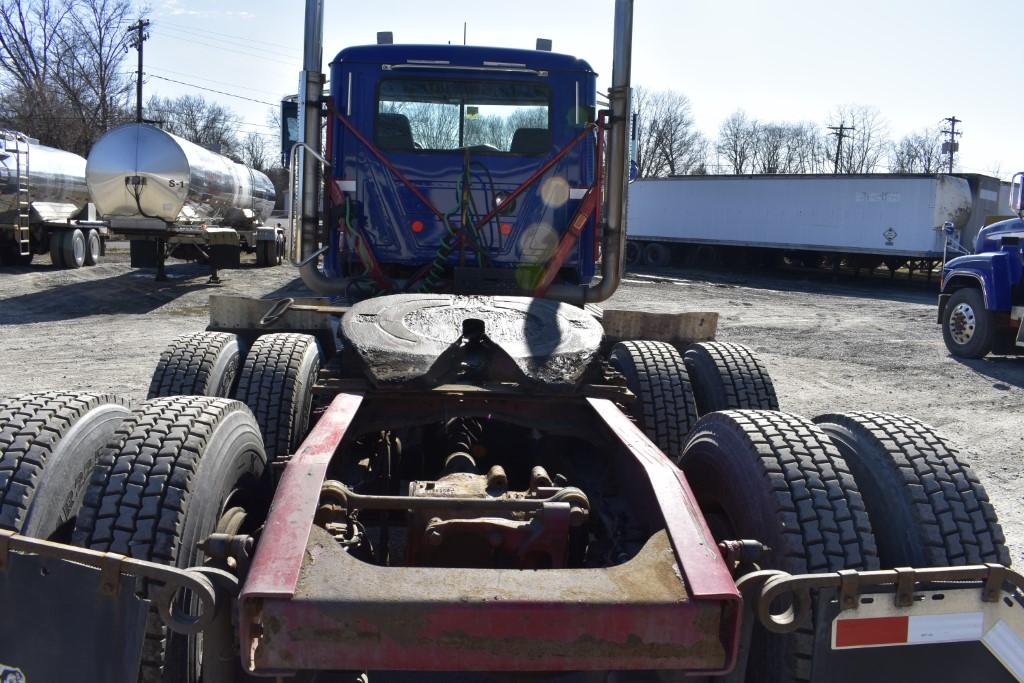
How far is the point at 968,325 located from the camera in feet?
40.7

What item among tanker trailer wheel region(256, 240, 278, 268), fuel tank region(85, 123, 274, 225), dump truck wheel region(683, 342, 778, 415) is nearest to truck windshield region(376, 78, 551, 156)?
dump truck wheel region(683, 342, 778, 415)

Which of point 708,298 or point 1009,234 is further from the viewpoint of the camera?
point 708,298

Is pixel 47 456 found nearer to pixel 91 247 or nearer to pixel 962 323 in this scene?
pixel 962 323

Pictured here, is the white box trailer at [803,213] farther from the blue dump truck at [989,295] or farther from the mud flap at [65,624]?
the mud flap at [65,624]

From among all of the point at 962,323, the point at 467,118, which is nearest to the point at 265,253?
the point at 962,323

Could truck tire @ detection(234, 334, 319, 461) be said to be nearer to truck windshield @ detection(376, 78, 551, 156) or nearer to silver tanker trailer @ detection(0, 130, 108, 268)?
truck windshield @ detection(376, 78, 551, 156)

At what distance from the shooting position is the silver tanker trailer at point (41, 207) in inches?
752

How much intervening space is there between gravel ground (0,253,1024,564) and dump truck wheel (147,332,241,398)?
12.0ft

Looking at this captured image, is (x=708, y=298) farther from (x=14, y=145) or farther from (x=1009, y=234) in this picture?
(x=14, y=145)

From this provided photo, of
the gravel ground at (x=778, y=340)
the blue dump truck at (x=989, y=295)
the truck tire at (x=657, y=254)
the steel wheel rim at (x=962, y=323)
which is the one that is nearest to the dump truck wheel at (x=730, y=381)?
the gravel ground at (x=778, y=340)

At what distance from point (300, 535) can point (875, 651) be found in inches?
57.4

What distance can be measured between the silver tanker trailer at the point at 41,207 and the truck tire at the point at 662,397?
726 inches

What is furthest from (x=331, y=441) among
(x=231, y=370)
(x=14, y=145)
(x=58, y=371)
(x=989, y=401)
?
(x=14, y=145)

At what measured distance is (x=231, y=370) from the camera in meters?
4.98
